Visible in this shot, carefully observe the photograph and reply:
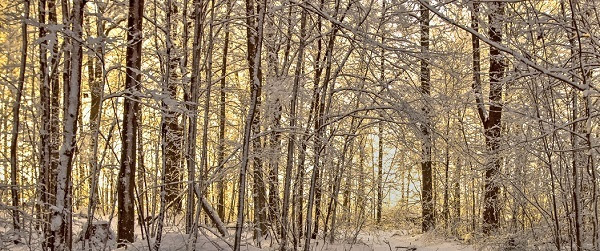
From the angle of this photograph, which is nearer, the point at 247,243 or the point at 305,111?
the point at 247,243

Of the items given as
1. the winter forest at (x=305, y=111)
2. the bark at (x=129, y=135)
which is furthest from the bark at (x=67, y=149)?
the bark at (x=129, y=135)

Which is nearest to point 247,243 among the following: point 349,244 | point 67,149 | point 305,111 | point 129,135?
point 129,135

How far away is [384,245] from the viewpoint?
855 cm

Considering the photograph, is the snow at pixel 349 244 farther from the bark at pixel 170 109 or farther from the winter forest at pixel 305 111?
the bark at pixel 170 109

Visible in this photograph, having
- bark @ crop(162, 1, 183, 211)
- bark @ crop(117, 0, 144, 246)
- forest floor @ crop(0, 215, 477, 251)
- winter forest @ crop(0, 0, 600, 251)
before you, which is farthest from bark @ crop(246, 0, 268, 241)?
bark @ crop(117, 0, 144, 246)

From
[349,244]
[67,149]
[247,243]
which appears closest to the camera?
[67,149]

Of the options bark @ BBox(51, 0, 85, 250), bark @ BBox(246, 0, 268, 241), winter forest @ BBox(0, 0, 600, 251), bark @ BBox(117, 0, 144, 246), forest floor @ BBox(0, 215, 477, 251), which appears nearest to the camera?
bark @ BBox(51, 0, 85, 250)

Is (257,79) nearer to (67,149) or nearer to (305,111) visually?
(67,149)

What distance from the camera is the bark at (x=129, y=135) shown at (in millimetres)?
4907

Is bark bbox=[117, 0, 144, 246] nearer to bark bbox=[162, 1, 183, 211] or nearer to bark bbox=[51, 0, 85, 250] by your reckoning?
bark bbox=[162, 1, 183, 211]

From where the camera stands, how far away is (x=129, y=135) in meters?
5.02

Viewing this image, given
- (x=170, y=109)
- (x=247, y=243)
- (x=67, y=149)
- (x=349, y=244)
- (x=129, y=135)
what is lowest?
(x=349, y=244)

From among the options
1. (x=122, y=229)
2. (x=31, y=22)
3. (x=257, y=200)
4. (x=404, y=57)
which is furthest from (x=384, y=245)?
(x=31, y=22)

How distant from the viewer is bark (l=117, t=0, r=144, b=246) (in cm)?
491
